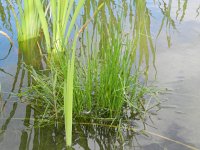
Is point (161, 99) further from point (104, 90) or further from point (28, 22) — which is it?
point (28, 22)

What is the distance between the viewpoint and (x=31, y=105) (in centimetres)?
174

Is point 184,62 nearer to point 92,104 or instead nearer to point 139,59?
point 139,59

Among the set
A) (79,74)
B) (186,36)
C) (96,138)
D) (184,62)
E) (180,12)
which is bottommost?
(96,138)

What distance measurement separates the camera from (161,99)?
5.89 ft

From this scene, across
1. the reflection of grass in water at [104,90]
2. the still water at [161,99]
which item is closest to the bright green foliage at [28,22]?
the still water at [161,99]

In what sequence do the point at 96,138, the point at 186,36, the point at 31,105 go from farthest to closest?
the point at 186,36
the point at 31,105
the point at 96,138

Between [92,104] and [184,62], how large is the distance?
0.82 meters

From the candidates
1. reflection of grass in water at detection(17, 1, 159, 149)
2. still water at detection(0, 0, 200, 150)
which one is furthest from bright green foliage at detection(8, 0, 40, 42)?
reflection of grass in water at detection(17, 1, 159, 149)

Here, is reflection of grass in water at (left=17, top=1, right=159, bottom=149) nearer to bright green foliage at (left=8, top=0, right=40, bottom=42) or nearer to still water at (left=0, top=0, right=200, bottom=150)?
still water at (left=0, top=0, right=200, bottom=150)

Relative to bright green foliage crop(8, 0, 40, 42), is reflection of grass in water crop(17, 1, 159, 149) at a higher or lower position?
lower

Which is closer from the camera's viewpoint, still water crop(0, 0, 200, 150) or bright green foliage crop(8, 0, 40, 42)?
still water crop(0, 0, 200, 150)

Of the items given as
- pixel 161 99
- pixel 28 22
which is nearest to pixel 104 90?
pixel 161 99

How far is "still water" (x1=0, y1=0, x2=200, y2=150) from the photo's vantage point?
149 cm

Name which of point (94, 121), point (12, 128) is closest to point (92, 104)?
point (94, 121)
